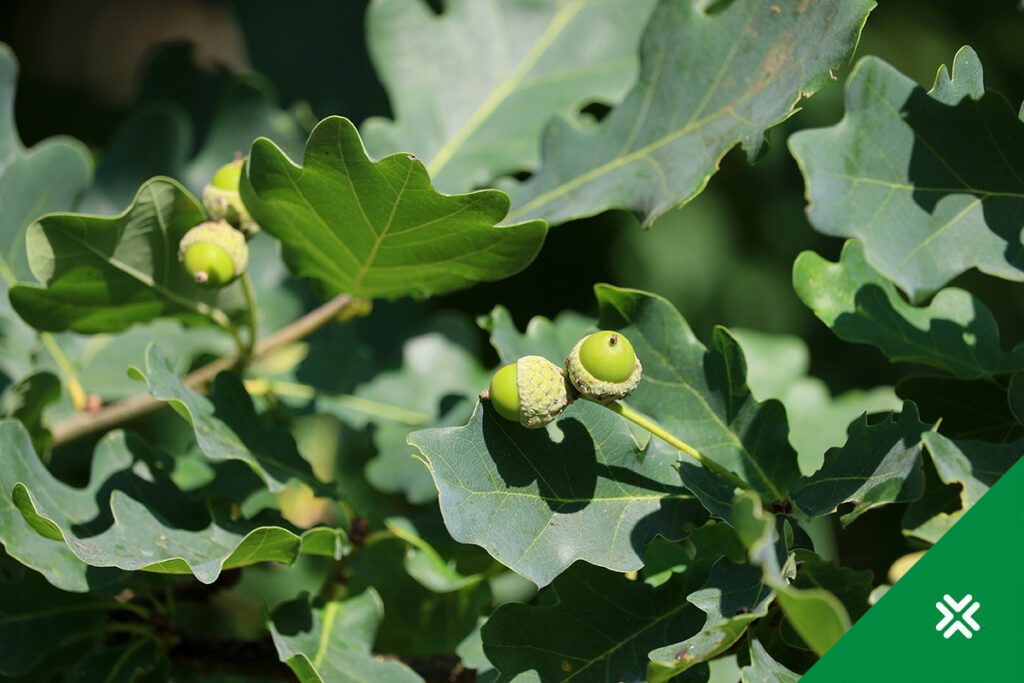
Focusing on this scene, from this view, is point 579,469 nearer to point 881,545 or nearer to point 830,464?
point 830,464

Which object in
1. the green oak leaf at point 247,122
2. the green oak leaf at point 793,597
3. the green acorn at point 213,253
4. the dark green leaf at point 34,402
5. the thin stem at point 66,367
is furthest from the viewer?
the green oak leaf at point 247,122

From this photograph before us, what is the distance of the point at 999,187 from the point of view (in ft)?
3.32

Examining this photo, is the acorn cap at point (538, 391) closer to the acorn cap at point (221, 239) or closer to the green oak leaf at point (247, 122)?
the acorn cap at point (221, 239)

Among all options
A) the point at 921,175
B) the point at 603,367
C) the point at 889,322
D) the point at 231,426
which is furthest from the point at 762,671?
the point at 231,426

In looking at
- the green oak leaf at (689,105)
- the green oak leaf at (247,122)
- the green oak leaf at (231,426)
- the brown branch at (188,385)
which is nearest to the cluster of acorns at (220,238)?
the green oak leaf at (231,426)

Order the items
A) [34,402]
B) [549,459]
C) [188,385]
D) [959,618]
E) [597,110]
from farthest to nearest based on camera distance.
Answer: [597,110] → [188,385] → [34,402] → [549,459] → [959,618]

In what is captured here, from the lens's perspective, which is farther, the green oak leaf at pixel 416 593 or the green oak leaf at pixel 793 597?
the green oak leaf at pixel 416 593

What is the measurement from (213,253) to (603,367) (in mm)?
518

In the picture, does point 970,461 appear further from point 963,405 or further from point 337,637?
point 337,637

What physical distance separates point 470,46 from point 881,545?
1.85 m

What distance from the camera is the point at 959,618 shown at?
84cm

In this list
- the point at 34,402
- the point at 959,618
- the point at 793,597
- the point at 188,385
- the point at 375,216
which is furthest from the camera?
the point at 188,385

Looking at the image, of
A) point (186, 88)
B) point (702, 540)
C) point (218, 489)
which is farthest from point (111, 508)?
point (186, 88)

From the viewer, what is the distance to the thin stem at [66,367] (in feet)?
4.97
